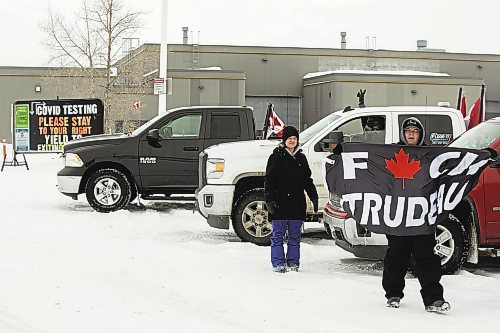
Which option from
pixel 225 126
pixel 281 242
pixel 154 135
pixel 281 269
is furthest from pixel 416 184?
pixel 154 135

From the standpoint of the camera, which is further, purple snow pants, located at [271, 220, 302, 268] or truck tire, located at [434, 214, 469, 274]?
purple snow pants, located at [271, 220, 302, 268]

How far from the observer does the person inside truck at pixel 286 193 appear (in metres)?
8.30

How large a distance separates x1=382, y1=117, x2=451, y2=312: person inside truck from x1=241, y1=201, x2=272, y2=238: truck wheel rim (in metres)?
3.69

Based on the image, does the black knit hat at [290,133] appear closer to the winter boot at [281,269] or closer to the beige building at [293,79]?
the winter boot at [281,269]

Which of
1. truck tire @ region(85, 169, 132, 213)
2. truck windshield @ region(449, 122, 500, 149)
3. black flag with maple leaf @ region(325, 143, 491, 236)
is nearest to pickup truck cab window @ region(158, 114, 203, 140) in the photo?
truck tire @ region(85, 169, 132, 213)

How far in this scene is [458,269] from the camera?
8.41 m

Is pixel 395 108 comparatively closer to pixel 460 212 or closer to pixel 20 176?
pixel 460 212

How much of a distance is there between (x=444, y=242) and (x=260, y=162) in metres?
3.01

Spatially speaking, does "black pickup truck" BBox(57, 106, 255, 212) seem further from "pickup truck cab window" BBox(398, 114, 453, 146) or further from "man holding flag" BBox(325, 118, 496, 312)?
"man holding flag" BBox(325, 118, 496, 312)

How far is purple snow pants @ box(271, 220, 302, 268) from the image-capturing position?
838 centimetres

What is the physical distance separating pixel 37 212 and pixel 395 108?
6802 millimetres

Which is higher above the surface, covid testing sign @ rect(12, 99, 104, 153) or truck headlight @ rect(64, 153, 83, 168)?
covid testing sign @ rect(12, 99, 104, 153)

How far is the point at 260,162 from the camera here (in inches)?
409

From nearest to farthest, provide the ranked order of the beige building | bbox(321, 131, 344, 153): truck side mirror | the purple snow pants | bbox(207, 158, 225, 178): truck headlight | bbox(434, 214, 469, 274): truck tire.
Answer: bbox(434, 214, 469, 274): truck tire, the purple snow pants, bbox(321, 131, 344, 153): truck side mirror, bbox(207, 158, 225, 178): truck headlight, the beige building
